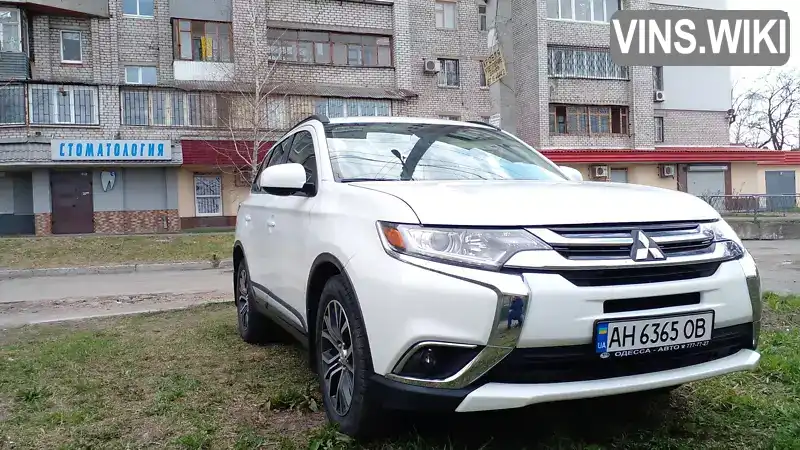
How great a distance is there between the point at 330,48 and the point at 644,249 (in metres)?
24.3

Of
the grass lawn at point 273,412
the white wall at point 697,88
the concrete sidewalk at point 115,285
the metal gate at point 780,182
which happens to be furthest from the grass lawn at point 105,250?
the metal gate at point 780,182

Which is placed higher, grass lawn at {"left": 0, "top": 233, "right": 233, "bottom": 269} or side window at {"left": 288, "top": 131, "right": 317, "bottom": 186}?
side window at {"left": 288, "top": 131, "right": 317, "bottom": 186}

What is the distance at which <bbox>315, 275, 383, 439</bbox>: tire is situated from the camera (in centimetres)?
242

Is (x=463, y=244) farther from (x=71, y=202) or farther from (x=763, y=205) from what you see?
(x=71, y=202)

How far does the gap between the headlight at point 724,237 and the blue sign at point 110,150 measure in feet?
73.8

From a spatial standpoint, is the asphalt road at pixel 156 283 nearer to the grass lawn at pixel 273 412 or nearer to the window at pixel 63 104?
the grass lawn at pixel 273 412

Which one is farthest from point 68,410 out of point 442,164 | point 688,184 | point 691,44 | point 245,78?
point 688,184

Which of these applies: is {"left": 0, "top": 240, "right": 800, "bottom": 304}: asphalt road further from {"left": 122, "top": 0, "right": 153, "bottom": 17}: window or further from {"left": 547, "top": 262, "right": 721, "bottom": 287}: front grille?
{"left": 122, "top": 0, "right": 153, "bottom": 17}: window

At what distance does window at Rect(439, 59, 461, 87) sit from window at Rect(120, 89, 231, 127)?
1138 cm

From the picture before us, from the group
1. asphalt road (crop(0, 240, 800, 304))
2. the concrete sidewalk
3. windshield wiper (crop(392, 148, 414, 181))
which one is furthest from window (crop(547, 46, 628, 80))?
windshield wiper (crop(392, 148, 414, 181))

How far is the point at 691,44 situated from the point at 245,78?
16842 mm

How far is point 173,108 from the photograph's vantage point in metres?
22.7

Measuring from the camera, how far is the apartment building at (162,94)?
71.1 feet

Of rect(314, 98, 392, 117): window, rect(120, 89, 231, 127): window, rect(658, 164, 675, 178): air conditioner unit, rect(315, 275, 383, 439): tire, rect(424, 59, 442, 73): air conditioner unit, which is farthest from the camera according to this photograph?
rect(658, 164, 675, 178): air conditioner unit
